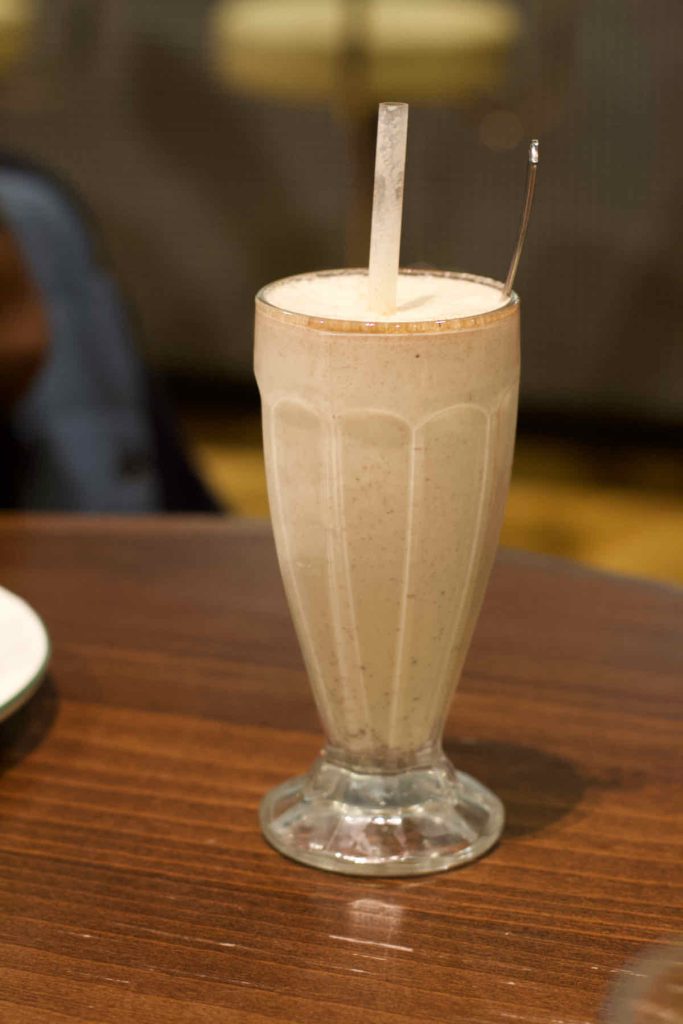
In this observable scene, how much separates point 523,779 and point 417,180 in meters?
1.69

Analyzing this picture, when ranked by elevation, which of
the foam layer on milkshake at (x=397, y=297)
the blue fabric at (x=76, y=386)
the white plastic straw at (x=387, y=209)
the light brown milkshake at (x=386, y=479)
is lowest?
the blue fabric at (x=76, y=386)

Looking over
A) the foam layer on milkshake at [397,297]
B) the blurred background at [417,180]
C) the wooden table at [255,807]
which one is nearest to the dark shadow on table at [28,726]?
the wooden table at [255,807]

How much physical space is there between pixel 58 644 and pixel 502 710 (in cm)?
20

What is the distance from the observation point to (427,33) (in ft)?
5.69

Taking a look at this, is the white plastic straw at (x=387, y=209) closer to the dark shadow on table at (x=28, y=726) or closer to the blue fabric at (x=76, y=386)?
the dark shadow on table at (x=28, y=726)

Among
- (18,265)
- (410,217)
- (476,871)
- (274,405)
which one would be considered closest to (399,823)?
(476,871)

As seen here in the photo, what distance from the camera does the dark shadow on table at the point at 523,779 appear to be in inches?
20.2

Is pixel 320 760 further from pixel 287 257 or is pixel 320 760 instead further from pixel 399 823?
pixel 287 257

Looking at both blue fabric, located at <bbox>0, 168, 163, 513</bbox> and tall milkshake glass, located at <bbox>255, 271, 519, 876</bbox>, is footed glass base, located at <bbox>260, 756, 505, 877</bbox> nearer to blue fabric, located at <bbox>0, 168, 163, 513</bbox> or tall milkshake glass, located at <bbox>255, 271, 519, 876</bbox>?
tall milkshake glass, located at <bbox>255, 271, 519, 876</bbox>

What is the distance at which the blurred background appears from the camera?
1.83 m

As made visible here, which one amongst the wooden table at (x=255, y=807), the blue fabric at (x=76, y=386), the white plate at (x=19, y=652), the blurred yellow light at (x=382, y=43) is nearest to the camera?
the wooden table at (x=255, y=807)

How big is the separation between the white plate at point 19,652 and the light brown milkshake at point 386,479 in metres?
0.11

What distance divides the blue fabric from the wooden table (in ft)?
1.14

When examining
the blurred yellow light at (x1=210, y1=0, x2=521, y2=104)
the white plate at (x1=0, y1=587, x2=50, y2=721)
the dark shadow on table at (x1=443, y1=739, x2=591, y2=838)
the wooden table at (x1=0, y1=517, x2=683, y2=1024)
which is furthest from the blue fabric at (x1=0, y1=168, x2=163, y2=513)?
the blurred yellow light at (x1=210, y1=0, x2=521, y2=104)
